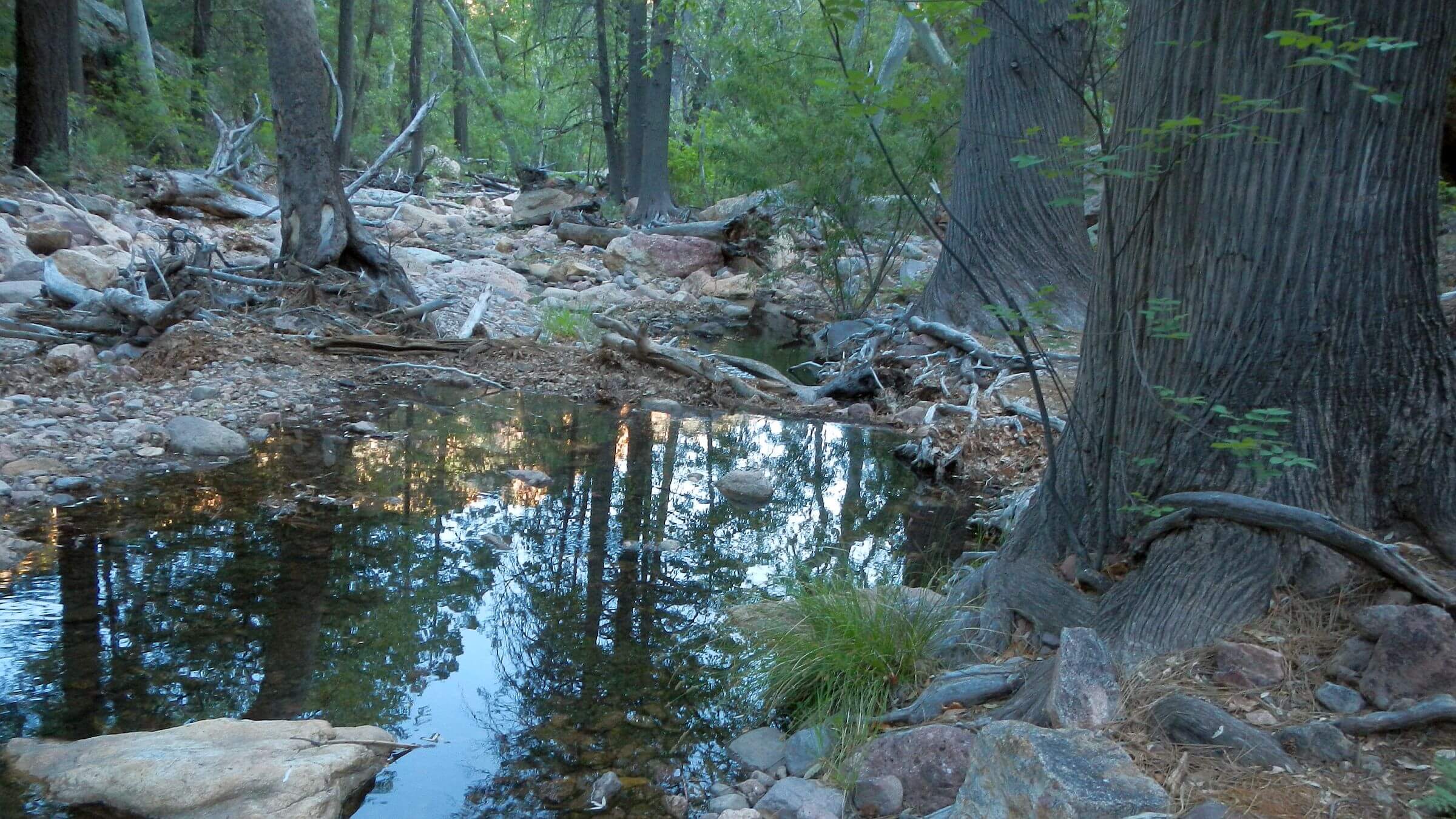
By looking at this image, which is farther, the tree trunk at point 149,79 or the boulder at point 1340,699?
the tree trunk at point 149,79

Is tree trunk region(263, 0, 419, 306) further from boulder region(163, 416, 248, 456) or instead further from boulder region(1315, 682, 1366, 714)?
boulder region(1315, 682, 1366, 714)

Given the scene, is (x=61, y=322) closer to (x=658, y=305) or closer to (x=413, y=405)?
(x=413, y=405)

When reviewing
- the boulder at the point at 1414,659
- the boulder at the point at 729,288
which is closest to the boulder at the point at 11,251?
the boulder at the point at 729,288

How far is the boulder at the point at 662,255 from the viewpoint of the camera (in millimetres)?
15016

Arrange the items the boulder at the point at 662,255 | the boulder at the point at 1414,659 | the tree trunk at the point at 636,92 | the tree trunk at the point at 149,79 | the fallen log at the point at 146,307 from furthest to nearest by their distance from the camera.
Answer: the tree trunk at the point at 636,92 < the tree trunk at the point at 149,79 < the boulder at the point at 662,255 < the fallen log at the point at 146,307 < the boulder at the point at 1414,659

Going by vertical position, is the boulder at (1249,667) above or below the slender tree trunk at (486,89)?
below

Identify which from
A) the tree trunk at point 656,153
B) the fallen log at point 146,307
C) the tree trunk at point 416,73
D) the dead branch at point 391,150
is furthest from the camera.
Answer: the tree trunk at point 416,73

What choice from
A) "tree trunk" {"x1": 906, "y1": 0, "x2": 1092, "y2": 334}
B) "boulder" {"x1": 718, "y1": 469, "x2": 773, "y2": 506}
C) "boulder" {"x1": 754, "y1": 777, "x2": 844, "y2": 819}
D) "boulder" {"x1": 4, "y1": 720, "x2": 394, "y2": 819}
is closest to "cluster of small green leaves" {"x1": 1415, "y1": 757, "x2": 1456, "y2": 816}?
"boulder" {"x1": 754, "y1": 777, "x2": 844, "y2": 819}

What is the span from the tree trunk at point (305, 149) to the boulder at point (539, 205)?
29.2 feet

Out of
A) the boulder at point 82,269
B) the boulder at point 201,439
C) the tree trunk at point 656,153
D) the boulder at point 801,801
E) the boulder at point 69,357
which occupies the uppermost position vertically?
the tree trunk at point 656,153

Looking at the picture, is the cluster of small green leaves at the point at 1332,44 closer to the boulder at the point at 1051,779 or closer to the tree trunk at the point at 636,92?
the boulder at the point at 1051,779

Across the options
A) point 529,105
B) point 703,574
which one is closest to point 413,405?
point 703,574

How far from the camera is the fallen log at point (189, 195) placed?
1326cm

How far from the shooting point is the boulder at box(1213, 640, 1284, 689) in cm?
296
